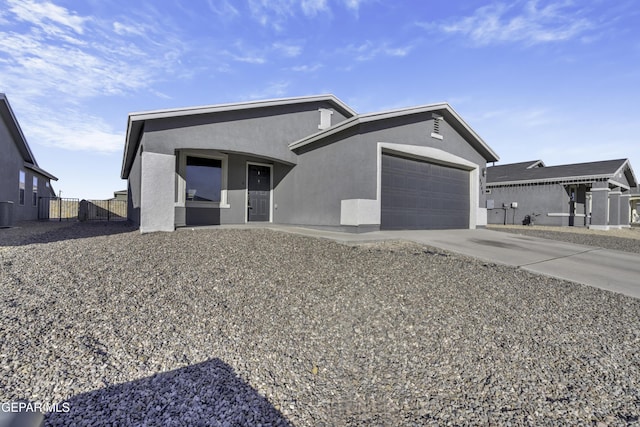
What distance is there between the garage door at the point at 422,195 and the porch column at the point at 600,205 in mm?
11752

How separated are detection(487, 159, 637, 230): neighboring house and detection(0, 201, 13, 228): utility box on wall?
25.7 m

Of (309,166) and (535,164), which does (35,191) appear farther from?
(535,164)

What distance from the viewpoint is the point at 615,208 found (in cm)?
2178

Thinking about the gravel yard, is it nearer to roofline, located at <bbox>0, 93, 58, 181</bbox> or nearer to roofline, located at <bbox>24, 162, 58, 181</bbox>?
roofline, located at <bbox>0, 93, 58, 181</bbox>

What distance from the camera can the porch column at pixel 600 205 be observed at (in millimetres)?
18797

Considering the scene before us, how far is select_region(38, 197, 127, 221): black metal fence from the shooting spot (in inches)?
752

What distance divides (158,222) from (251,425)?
8.30 m

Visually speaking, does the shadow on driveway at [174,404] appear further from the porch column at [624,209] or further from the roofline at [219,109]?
the porch column at [624,209]

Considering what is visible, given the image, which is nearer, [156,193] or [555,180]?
[156,193]

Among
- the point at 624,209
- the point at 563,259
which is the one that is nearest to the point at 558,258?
the point at 563,259

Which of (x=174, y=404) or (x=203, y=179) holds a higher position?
(x=203, y=179)

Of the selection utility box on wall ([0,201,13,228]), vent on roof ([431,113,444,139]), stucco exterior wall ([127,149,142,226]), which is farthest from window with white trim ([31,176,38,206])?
vent on roof ([431,113,444,139])

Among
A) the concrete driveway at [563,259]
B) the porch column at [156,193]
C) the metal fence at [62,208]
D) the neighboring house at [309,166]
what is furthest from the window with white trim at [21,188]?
the concrete driveway at [563,259]

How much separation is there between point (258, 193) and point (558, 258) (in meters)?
10.1
